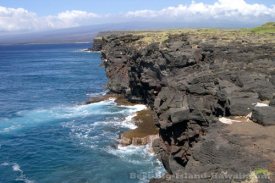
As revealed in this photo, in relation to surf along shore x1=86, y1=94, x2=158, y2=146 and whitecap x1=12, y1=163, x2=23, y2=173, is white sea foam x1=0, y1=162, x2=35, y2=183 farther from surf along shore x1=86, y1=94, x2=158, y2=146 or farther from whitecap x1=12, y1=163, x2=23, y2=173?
surf along shore x1=86, y1=94, x2=158, y2=146

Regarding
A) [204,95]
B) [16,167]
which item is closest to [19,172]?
[16,167]

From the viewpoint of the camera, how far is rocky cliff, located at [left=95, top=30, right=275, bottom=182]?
29.6 m

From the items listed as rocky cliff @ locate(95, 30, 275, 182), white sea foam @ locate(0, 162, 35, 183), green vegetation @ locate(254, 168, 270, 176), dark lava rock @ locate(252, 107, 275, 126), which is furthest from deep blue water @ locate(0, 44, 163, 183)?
green vegetation @ locate(254, 168, 270, 176)

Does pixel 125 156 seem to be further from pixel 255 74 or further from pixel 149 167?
pixel 255 74

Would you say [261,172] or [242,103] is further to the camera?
[242,103]

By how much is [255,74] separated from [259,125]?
1748 cm

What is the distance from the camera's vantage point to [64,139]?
64.3m

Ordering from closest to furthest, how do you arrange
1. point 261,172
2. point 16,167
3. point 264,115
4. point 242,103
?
point 261,172, point 264,115, point 242,103, point 16,167

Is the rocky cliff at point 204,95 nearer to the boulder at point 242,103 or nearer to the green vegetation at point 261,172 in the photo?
the boulder at point 242,103

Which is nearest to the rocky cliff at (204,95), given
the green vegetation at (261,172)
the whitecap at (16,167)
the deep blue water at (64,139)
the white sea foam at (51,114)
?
the green vegetation at (261,172)

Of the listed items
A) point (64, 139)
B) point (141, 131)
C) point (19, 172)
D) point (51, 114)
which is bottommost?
point (51, 114)

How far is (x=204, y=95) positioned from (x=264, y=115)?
11852 millimetres

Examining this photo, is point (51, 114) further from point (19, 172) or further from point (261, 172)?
point (261, 172)

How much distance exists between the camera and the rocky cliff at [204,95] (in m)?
29.6
